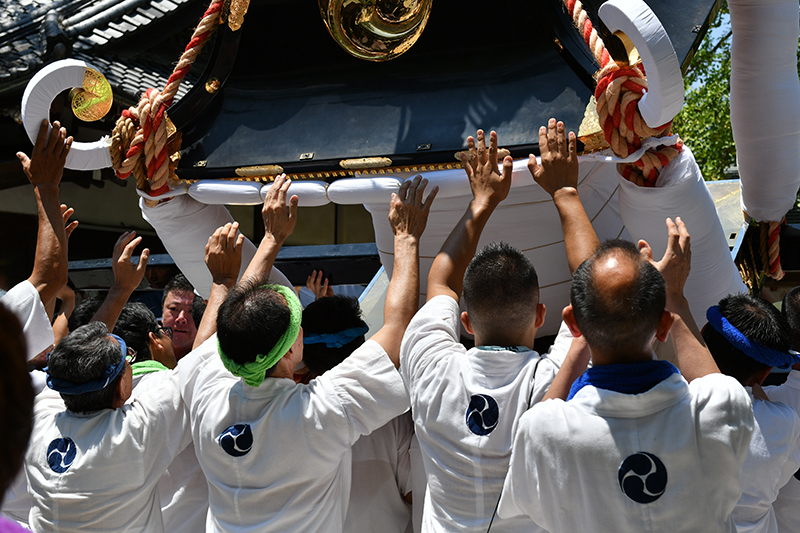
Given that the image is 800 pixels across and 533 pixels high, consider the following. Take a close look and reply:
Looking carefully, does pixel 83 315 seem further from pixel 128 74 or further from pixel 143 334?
pixel 128 74

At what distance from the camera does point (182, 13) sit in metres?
4.57

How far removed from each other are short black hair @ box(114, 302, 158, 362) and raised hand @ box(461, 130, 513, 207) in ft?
4.47

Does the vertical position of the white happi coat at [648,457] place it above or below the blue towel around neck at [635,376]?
below

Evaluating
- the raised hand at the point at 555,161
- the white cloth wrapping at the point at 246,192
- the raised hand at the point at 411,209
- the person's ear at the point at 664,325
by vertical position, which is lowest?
the white cloth wrapping at the point at 246,192

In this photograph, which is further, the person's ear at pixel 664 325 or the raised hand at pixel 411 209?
the raised hand at pixel 411 209

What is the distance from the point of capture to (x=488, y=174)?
64.5 inches

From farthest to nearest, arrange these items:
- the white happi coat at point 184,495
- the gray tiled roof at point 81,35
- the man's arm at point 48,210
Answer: the gray tiled roof at point 81,35
the white happi coat at point 184,495
the man's arm at point 48,210

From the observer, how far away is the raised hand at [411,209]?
1706 mm

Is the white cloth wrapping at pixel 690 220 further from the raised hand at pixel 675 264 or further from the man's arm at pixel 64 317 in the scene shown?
the man's arm at pixel 64 317

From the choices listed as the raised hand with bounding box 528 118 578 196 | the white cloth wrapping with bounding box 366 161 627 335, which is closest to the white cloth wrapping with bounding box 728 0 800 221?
the white cloth wrapping with bounding box 366 161 627 335

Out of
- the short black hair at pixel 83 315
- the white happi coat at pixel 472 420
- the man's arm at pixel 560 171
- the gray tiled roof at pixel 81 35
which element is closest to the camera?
the white happi coat at pixel 472 420

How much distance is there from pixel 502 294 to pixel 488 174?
0.40m

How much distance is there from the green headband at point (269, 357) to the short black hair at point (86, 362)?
41 cm

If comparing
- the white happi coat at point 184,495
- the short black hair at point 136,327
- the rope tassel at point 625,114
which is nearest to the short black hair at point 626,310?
the rope tassel at point 625,114
